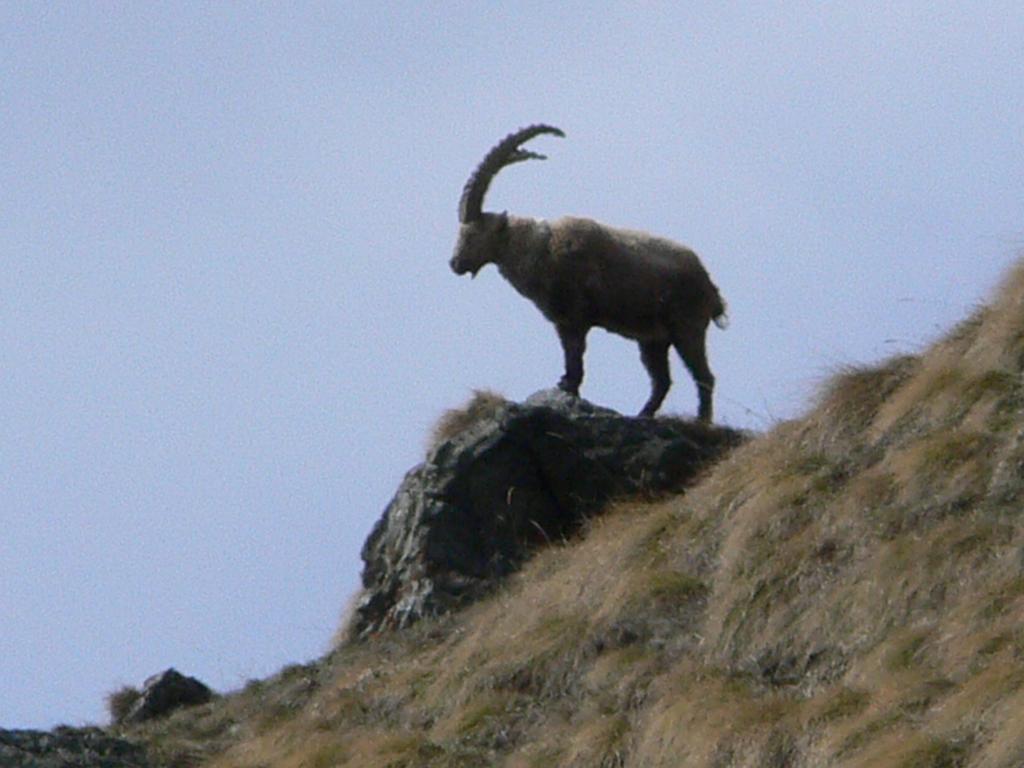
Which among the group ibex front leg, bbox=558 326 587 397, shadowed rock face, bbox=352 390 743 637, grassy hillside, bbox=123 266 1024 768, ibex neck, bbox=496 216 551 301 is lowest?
grassy hillside, bbox=123 266 1024 768

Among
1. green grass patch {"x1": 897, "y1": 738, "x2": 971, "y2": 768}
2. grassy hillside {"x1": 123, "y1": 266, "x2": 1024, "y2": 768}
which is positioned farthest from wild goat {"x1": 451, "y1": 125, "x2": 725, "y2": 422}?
green grass patch {"x1": 897, "y1": 738, "x2": 971, "y2": 768}

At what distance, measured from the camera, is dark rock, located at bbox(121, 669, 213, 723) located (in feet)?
65.3

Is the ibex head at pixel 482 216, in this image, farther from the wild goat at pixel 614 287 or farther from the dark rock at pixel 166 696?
the dark rock at pixel 166 696

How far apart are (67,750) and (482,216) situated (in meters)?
9.30

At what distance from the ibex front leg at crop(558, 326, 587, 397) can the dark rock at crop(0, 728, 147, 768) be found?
6.95m

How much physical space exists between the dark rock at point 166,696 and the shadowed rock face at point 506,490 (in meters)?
1.43

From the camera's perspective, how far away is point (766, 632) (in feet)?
53.3

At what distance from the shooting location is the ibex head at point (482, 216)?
25000 mm

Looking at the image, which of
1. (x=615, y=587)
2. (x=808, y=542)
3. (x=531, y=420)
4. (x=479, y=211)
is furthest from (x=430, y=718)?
(x=479, y=211)

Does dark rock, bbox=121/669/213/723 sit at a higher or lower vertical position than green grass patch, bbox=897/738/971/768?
higher

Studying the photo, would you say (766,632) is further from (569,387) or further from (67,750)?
(569,387)

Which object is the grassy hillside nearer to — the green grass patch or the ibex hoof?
the green grass patch

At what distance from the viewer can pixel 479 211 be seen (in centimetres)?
2528

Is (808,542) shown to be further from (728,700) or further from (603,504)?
(603,504)
